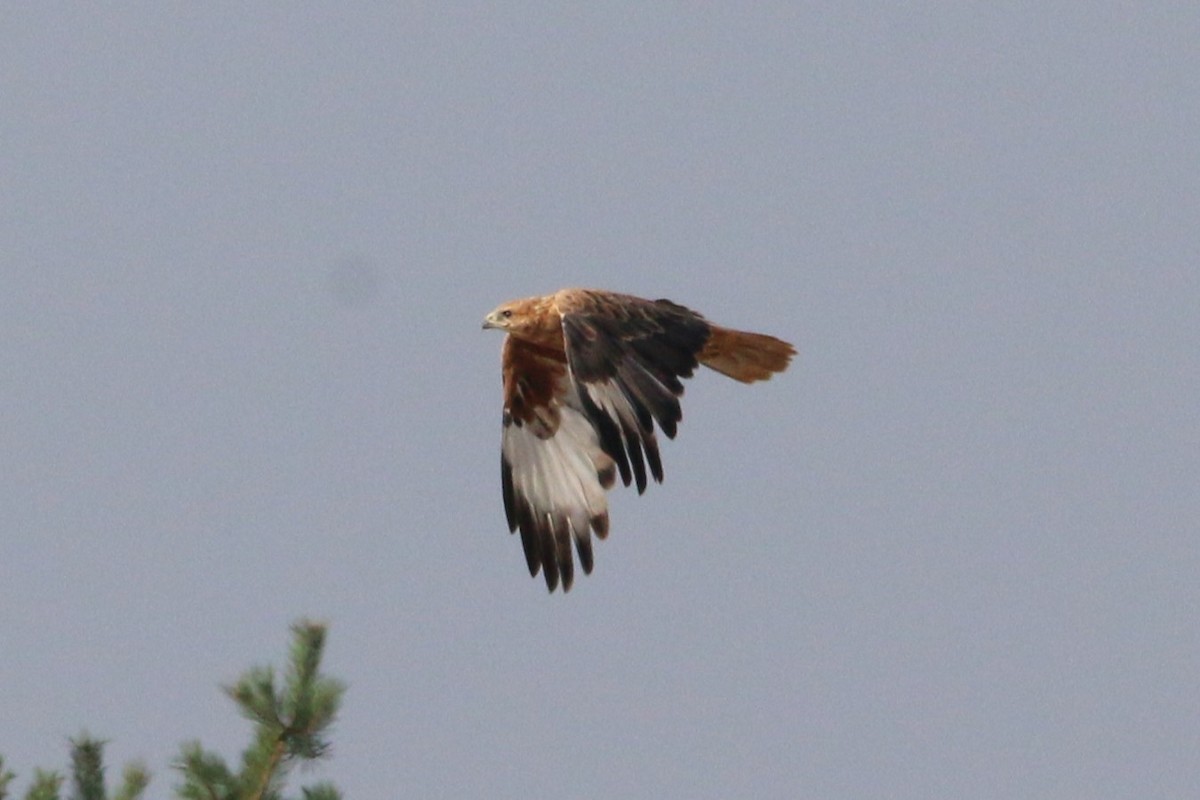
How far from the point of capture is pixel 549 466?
12406mm

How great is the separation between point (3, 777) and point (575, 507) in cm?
607

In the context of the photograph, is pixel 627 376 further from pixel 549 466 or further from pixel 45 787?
pixel 45 787

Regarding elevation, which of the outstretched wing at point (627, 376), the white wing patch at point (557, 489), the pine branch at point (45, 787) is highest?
the white wing patch at point (557, 489)

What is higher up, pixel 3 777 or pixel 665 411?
pixel 665 411

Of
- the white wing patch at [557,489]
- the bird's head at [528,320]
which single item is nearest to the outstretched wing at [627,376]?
the bird's head at [528,320]

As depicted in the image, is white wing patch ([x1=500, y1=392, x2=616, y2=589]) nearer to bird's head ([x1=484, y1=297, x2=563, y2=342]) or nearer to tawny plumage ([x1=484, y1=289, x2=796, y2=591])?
tawny plumage ([x1=484, y1=289, x2=796, y2=591])

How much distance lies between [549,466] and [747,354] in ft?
5.11

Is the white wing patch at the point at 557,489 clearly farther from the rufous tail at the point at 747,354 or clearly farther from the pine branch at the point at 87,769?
the pine branch at the point at 87,769

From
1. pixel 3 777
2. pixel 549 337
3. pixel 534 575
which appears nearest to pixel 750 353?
pixel 549 337

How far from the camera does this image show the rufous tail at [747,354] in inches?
452

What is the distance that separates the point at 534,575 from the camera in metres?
12.2

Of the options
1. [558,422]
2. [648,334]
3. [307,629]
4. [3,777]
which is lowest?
[3,777]

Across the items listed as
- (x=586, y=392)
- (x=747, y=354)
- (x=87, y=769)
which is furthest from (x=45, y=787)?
(x=747, y=354)

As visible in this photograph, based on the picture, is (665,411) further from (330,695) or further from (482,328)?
(330,695)
